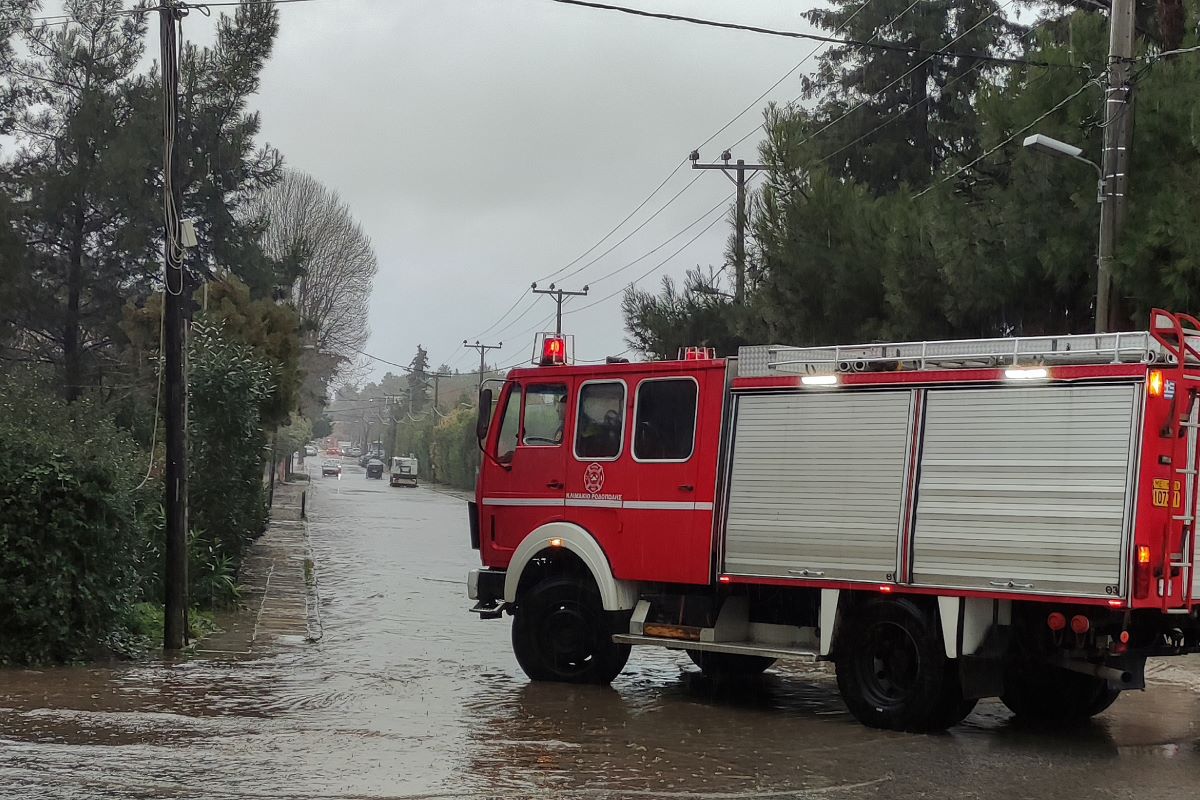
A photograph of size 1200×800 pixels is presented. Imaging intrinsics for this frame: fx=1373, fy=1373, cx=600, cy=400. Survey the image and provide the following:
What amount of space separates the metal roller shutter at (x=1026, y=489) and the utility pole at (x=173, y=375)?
7.64 m

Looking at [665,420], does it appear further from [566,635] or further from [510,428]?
[566,635]

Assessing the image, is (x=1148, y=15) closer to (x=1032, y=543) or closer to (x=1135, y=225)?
(x=1135, y=225)

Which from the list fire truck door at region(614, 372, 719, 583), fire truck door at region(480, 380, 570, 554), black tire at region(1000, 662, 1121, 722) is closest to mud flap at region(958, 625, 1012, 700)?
black tire at region(1000, 662, 1121, 722)

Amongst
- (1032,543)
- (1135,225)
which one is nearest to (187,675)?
(1032,543)

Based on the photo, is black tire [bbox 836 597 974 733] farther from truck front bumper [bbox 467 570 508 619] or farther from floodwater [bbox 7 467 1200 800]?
truck front bumper [bbox 467 570 508 619]

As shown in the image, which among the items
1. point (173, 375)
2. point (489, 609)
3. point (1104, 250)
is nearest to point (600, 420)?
point (489, 609)

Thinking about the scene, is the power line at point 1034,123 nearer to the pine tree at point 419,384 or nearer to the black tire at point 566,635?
the black tire at point 566,635

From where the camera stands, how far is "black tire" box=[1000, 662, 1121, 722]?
10633mm

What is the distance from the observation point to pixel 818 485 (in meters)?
10.4

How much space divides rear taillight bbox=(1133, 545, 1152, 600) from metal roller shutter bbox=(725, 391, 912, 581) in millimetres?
1701

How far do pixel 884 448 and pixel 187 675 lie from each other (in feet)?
21.3

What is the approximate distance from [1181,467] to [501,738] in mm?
4898

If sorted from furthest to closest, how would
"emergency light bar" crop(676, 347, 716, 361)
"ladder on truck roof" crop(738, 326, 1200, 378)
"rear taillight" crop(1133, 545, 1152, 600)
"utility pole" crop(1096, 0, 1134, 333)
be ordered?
1. "utility pole" crop(1096, 0, 1134, 333)
2. "emergency light bar" crop(676, 347, 716, 361)
3. "ladder on truck roof" crop(738, 326, 1200, 378)
4. "rear taillight" crop(1133, 545, 1152, 600)

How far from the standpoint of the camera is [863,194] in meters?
20.9
